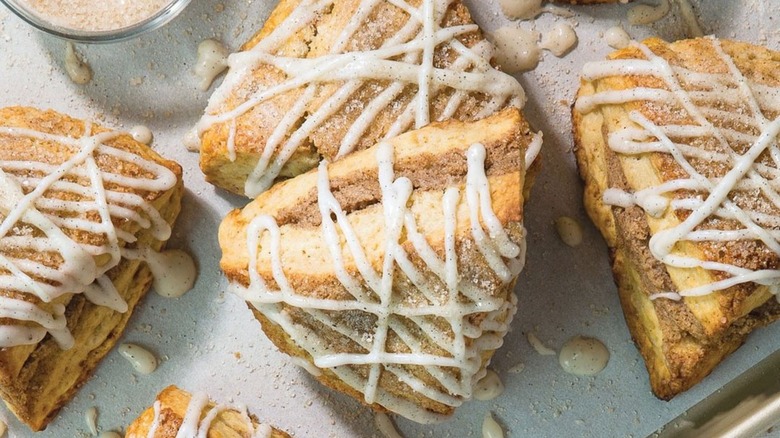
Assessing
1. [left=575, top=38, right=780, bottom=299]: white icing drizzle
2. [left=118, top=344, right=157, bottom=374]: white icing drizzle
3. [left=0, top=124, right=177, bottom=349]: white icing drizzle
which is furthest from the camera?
[left=118, top=344, right=157, bottom=374]: white icing drizzle

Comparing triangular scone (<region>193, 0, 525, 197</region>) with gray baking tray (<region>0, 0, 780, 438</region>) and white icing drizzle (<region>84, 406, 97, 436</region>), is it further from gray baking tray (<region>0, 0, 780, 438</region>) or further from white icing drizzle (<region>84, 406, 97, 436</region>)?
white icing drizzle (<region>84, 406, 97, 436</region>)

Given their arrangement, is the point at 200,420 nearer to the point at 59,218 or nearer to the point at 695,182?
the point at 59,218

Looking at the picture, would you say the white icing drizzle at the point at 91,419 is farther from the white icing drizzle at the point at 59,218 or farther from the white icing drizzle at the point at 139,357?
the white icing drizzle at the point at 59,218

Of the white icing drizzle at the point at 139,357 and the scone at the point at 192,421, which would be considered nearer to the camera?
the scone at the point at 192,421

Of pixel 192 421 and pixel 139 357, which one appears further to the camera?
pixel 139 357

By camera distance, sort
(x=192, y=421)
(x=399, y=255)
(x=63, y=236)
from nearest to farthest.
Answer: (x=399, y=255), (x=63, y=236), (x=192, y=421)

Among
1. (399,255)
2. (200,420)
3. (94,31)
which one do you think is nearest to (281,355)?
(200,420)

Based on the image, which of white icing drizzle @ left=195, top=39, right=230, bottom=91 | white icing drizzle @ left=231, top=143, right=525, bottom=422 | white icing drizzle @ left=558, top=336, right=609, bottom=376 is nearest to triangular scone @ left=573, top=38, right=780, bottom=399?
white icing drizzle @ left=558, top=336, right=609, bottom=376

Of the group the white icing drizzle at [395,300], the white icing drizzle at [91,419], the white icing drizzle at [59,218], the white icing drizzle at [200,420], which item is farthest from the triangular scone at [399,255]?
the white icing drizzle at [91,419]
